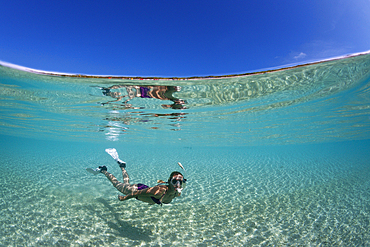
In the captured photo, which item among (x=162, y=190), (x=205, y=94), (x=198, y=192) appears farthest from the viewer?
(x=205, y=94)

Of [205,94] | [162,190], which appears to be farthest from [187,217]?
[205,94]

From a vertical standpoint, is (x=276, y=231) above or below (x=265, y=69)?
below

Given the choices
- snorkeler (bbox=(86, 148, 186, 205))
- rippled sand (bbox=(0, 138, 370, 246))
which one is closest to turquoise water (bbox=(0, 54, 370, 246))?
rippled sand (bbox=(0, 138, 370, 246))

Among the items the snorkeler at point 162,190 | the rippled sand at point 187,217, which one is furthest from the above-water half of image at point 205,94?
the rippled sand at point 187,217

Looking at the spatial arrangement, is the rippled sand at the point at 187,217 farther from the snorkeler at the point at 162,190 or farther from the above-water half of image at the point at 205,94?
the above-water half of image at the point at 205,94

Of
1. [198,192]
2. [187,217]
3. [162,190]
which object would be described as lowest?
[198,192]

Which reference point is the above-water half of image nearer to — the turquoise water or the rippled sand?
the turquoise water

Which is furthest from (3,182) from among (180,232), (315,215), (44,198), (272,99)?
(272,99)

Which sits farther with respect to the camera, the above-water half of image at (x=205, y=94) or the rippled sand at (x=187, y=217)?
the above-water half of image at (x=205, y=94)

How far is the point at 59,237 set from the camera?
531cm

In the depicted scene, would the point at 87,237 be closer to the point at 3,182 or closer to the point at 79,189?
the point at 79,189

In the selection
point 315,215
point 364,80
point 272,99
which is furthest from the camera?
point 272,99

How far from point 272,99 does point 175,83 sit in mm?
6815

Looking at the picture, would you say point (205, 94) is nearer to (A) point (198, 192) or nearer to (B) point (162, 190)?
(A) point (198, 192)
